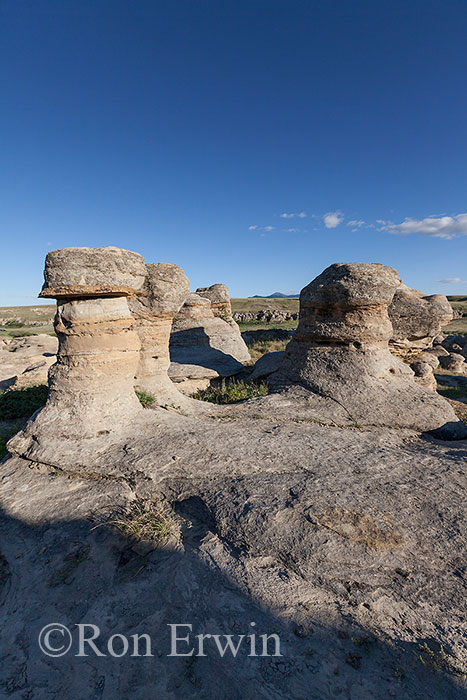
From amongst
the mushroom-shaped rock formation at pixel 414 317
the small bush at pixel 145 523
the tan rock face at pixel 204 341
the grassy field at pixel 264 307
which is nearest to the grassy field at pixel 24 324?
the tan rock face at pixel 204 341

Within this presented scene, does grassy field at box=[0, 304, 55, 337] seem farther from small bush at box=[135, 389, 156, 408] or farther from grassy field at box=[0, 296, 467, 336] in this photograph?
small bush at box=[135, 389, 156, 408]

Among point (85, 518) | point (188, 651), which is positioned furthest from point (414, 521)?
point (85, 518)

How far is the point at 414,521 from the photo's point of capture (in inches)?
126

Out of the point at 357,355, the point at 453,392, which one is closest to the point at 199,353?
the point at 357,355

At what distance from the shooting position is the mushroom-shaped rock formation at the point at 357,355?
20.0ft

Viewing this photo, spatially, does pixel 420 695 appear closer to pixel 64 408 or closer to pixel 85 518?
pixel 85 518

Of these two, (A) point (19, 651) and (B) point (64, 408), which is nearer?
(A) point (19, 651)

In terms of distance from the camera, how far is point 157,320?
6.84 metres

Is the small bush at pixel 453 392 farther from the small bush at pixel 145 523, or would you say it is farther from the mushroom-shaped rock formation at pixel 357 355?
the small bush at pixel 145 523

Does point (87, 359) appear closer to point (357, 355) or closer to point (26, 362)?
point (357, 355)

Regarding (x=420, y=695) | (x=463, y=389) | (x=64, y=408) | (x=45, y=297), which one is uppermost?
(x=45, y=297)

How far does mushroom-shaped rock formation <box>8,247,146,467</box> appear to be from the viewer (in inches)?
179

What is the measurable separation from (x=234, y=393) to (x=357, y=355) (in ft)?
10.2

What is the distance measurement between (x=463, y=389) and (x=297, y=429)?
10.6 m
